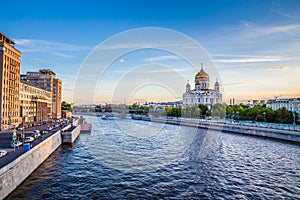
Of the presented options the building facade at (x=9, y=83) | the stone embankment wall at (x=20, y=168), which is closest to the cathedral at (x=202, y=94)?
the building facade at (x=9, y=83)

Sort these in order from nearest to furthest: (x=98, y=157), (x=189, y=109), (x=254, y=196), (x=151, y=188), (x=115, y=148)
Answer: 1. (x=254, y=196)
2. (x=151, y=188)
3. (x=98, y=157)
4. (x=115, y=148)
5. (x=189, y=109)

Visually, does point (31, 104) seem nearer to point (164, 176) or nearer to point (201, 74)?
point (164, 176)

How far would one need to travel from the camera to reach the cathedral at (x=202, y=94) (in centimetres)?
12300

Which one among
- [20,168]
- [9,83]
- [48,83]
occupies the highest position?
[48,83]

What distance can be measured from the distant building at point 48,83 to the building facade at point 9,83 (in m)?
38.7

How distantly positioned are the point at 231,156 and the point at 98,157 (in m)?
Answer: 16.6

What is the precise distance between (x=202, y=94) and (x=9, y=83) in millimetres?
94966

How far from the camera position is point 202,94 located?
12312 cm

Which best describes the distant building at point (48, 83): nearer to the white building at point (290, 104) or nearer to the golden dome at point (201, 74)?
Result: the golden dome at point (201, 74)

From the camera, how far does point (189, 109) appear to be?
338ft

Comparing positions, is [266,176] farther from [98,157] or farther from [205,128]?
[205,128]

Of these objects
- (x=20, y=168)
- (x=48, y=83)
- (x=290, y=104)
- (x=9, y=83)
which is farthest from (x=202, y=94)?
(x=20, y=168)

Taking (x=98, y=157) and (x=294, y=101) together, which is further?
(x=294, y=101)

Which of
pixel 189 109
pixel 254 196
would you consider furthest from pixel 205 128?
pixel 254 196
